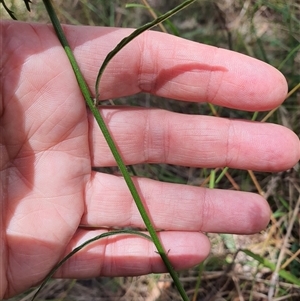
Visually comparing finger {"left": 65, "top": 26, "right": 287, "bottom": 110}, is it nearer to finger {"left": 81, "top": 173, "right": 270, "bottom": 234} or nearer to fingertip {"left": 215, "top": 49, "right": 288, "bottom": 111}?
fingertip {"left": 215, "top": 49, "right": 288, "bottom": 111}

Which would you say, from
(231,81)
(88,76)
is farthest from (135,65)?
(231,81)

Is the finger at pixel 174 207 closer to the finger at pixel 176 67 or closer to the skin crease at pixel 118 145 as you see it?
the skin crease at pixel 118 145

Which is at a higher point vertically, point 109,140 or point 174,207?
point 109,140

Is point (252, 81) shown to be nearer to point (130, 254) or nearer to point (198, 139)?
point (198, 139)

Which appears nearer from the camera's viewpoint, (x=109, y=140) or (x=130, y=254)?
(x=109, y=140)

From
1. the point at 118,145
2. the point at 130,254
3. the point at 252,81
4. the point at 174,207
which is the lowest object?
the point at 130,254

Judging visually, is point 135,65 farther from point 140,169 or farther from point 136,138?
point 140,169

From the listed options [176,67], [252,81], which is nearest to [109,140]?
[176,67]
